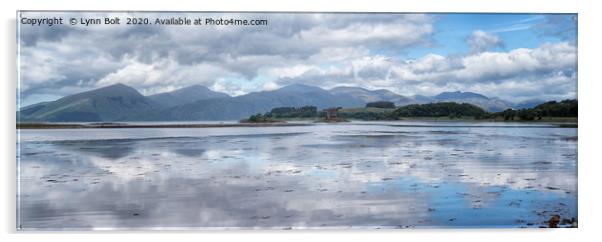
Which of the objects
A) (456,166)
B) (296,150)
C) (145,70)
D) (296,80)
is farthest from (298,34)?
(456,166)

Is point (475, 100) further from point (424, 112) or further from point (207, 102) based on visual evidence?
point (207, 102)

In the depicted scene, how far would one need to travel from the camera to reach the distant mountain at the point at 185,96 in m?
6.33

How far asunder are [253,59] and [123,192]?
2.10 meters

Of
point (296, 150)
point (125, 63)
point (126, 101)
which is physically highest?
point (125, 63)

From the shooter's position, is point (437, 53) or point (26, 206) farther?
point (437, 53)

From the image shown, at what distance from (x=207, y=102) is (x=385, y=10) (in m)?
2.32

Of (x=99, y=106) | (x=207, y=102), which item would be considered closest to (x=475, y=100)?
(x=207, y=102)

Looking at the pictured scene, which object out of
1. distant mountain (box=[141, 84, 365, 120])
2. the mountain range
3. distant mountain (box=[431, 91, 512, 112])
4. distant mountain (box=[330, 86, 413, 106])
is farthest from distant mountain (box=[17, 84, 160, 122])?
distant mountain (box=[431, 91, 512, 112])

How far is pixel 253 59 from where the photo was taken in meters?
6.45

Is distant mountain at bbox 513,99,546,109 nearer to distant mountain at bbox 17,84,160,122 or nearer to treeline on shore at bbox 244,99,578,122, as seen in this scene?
treeline on shore at bbox 244,99,578,122

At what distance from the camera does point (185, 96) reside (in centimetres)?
640

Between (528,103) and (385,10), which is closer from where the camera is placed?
(385,10)
